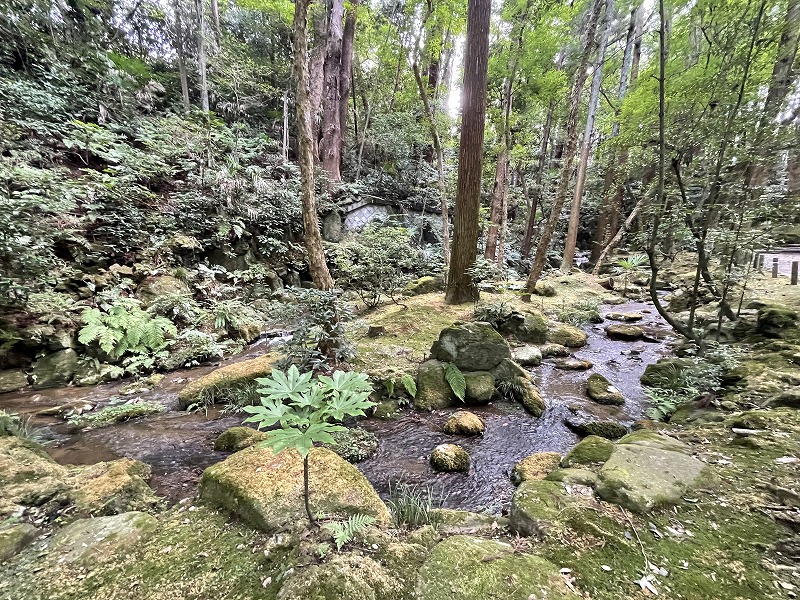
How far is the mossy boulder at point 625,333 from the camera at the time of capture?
6.98 meters

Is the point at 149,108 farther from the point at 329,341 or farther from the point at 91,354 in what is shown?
the point at 329,341

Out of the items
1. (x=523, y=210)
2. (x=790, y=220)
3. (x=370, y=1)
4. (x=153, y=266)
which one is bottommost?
(x=153, y=266)

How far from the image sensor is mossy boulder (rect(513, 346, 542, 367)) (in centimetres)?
571

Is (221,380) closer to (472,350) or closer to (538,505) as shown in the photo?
(472,350)

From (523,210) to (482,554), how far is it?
70.9 feet

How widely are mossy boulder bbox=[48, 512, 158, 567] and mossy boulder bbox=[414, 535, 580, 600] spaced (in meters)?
1.45

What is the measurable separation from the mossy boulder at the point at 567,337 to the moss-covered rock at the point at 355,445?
4.51m

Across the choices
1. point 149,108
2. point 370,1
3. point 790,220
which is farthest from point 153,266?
point 370,1

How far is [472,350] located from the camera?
16.1 ft

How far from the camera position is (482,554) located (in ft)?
5.27

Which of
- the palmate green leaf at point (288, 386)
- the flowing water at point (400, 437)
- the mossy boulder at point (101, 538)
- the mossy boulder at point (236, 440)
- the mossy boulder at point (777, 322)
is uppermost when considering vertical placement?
the palmate green leaf at point (288, 386)

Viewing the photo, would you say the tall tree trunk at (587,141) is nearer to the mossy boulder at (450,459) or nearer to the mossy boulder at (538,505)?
the mossy boulder at (450,459)

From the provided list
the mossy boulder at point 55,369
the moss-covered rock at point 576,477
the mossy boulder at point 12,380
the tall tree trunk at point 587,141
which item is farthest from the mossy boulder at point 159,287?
the tall tree trunk at point 587,141

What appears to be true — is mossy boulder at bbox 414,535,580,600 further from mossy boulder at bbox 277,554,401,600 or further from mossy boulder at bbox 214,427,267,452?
mossy boulder at bbox 214,427,267,452
